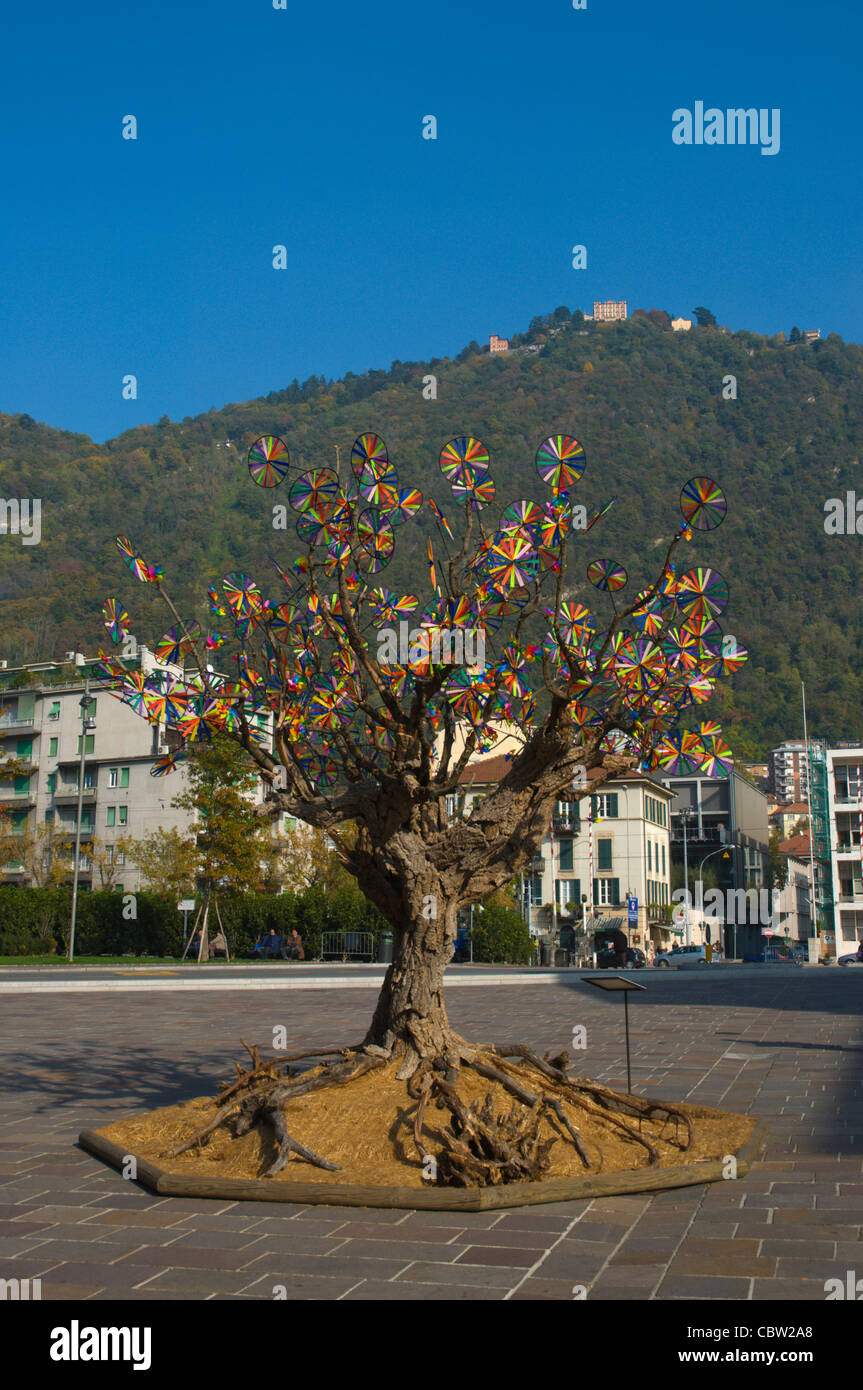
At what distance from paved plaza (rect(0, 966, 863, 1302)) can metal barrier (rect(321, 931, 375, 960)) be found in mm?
33602

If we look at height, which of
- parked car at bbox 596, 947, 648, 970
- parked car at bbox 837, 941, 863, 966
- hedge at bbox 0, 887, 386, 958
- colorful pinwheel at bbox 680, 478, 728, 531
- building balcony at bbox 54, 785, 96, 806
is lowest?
parked car at bbox 837, 941, 863, 966

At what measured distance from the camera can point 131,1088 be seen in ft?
35.5

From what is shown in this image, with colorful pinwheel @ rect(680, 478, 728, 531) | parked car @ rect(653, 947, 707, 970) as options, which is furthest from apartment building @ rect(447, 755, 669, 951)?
colorful pinwheel @ rect(680, 478, 728, 531)

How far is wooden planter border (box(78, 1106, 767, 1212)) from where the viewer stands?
6320 millimetres

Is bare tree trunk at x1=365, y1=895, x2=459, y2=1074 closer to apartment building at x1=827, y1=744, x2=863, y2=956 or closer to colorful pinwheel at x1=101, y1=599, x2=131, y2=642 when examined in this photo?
colorful pinwheel at x1=101, y1=599, x2=131, y2=642

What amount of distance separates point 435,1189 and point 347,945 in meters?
41.7

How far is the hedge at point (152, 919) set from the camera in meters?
48.9

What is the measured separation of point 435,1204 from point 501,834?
255 cm

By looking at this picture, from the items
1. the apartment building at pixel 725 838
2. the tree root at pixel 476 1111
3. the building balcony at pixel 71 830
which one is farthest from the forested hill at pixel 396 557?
the tree root at pixel 476 1111

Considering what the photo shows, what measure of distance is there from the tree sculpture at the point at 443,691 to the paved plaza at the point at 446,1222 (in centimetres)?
106

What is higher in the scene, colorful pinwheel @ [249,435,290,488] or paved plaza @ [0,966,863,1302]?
colorful pinwheel @ [249,435,290,488]

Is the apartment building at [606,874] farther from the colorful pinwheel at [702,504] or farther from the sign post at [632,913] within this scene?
the colorful pinwheel at [702,504]

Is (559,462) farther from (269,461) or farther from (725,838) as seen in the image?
(725,838)

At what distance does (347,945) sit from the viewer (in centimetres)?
4725
